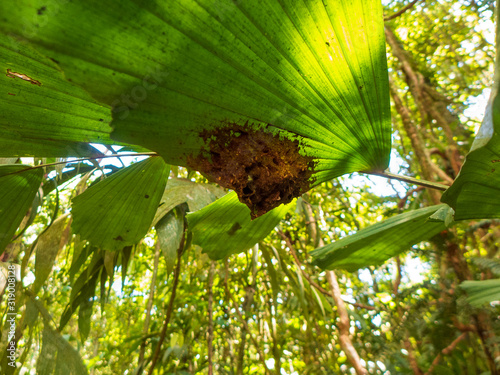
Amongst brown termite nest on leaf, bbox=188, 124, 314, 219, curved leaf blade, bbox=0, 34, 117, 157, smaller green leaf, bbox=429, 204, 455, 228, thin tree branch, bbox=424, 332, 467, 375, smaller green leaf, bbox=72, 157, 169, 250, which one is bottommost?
thin tree branch, bbox=424, 332, 467, 375

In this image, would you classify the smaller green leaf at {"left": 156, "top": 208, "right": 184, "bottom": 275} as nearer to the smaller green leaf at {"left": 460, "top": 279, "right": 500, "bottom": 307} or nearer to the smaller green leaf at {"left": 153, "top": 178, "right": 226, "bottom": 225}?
the smaller green leaf at {"left": 153, "top": 178, "right": 226, "bottom": 225}

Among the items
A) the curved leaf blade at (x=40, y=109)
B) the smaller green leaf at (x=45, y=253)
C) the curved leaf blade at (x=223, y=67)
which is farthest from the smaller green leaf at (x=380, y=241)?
the smaller green leaf at (x=45, y=253)

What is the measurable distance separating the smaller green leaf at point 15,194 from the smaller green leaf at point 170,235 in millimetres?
477

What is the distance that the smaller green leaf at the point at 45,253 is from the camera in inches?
50.3

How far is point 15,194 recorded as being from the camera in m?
0.91

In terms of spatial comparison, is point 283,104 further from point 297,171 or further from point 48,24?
point 48,24

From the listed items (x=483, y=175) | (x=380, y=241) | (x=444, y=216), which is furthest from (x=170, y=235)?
(x=483, y=175)

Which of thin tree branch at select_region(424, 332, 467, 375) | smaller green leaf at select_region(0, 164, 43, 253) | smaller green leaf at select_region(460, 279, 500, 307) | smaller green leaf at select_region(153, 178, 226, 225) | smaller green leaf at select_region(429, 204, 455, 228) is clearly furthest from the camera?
thin tree branch at select_region(424, 332, 467, 375)

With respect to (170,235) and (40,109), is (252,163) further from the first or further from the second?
(170,235)

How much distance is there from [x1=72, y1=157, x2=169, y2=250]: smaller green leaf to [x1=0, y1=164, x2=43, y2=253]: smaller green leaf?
15 centimetres

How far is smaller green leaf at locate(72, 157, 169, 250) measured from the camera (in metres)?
0.86

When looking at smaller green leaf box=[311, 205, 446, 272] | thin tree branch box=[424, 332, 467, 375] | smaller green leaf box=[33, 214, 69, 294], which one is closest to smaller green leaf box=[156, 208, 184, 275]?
smaller green leaf box=[33, 214, 69, 294]

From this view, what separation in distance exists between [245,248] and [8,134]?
0.66 m


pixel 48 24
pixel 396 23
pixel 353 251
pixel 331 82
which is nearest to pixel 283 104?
pixel 331 82
